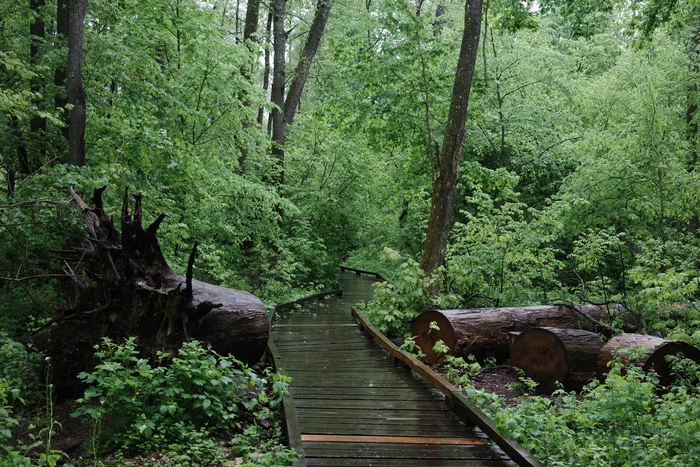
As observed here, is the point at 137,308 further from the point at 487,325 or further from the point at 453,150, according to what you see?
the point at 453,150

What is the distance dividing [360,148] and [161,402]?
61.8ft

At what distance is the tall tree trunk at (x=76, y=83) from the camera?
33.0 ft

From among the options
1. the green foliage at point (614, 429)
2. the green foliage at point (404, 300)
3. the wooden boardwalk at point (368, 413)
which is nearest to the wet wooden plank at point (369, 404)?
the wooden boardwalk at point (368, 413)

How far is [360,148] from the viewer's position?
23875mm

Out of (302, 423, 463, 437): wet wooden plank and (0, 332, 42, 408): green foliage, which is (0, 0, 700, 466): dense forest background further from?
(302, 423, 463, 437): wet wooden plank

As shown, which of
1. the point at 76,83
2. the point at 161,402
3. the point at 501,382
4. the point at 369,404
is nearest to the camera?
the point at 161,402

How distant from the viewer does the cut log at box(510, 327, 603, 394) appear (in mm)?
8000

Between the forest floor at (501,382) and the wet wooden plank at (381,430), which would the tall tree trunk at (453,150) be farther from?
the wet wooden plank at (381,430)

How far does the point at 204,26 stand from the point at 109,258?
862 cm

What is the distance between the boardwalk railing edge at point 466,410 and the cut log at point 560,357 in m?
1.65

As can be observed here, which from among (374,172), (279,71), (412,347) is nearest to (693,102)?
(374,172)

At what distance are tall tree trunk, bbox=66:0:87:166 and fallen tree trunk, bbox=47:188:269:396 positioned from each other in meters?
2.39

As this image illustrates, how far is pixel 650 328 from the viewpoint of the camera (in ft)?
33.7

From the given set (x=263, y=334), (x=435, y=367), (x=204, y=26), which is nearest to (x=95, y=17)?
(x=204, y=26)
